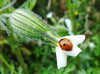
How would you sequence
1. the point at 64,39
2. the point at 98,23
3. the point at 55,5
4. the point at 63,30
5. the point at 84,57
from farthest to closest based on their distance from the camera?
the point at 55,5 < the point at 98,23 < the point at 84,57 < the point at 63,30 < the point at 64,39

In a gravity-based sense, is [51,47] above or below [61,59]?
above

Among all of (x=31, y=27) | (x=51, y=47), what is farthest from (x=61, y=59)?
(x=51, y=47)

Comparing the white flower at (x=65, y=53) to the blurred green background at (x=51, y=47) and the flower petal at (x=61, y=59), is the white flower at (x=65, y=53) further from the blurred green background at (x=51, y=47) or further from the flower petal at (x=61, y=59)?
→ the blurred green background at (x=51, y=47)

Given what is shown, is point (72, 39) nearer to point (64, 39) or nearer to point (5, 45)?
point (64, 39)

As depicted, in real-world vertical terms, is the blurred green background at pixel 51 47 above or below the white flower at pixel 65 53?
above

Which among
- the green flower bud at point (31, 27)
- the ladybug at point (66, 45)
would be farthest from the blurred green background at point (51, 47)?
the ladybug at point (66, 45)

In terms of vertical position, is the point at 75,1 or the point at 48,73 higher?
the point at 75,1

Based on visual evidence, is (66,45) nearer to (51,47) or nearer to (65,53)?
(65,53)

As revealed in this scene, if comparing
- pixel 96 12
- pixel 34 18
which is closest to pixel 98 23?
pixel 96 12

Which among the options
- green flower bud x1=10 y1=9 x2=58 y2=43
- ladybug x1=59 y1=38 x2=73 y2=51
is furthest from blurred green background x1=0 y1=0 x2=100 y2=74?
ladybug x1=59 y1=38 x2=73 y2=51
